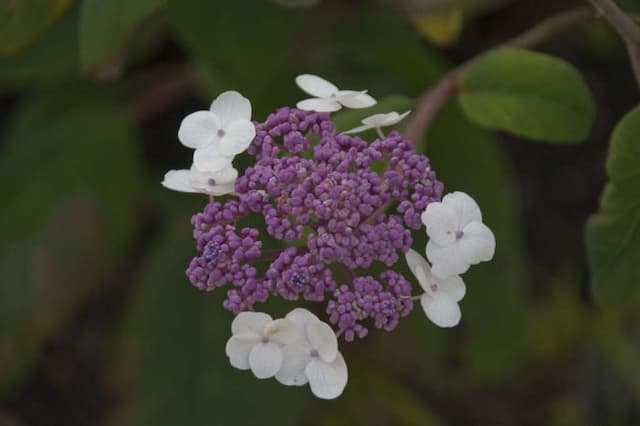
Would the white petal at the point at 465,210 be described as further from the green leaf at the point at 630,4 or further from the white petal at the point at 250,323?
the green leaf at the point at 630,4

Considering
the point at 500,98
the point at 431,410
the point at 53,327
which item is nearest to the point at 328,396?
the point at 500,98

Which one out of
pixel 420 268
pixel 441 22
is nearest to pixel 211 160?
pixel 420 268

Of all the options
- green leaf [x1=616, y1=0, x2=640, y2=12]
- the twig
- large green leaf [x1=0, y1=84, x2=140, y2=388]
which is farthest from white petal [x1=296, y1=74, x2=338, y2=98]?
large green leaf [x1=0, y1=84, x2=140, y2=388]

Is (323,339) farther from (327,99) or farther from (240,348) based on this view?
(327,99)

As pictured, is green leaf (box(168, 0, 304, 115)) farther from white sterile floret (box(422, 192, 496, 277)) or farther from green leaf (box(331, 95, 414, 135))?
white sterile floret (box(422, 192, 496, 277))

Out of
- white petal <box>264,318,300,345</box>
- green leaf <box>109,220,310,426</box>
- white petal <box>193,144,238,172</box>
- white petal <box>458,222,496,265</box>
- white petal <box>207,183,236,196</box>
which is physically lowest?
green leaf <box>109,220,310,426</box>

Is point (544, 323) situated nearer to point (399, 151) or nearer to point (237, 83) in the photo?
point (237, 83)
